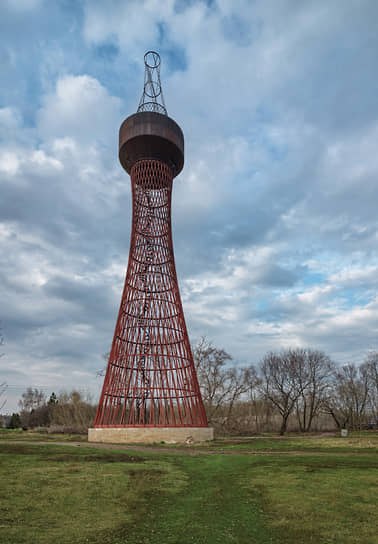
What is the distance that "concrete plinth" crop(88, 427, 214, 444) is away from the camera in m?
15.9

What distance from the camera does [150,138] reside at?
19.6 meters

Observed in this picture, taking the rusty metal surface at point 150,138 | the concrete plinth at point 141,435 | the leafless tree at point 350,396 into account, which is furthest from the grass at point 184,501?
the leafless tree at point 350,396

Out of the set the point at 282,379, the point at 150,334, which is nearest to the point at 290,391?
the point at 282,379

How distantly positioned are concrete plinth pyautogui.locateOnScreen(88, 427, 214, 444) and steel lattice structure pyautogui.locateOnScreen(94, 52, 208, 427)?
0.88 feet

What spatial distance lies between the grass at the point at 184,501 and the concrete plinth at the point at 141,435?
6.38 metres

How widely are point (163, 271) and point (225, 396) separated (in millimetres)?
15764

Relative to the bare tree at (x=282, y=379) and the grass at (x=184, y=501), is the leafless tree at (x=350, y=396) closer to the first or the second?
the bare tree at (x=282, y=379)

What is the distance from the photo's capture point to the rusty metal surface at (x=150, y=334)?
56.3ft

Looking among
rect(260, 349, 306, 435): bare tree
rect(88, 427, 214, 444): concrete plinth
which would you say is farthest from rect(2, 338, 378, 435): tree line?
rect(88, 427, 214, 444): concrete plinth

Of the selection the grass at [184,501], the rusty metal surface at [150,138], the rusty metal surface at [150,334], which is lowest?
the grass at [184,501]

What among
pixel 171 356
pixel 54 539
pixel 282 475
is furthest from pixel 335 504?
pixel 171 356

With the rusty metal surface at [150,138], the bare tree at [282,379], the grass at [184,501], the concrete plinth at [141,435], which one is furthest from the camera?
the bare tree at [282,379]

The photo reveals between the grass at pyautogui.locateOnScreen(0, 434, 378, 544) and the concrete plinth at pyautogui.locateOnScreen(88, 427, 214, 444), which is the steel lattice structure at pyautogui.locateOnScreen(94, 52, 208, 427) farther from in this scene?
the grass at pyautogui.locateOnScreen(0, 434, 378, 544)

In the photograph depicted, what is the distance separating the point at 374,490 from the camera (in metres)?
6.67
